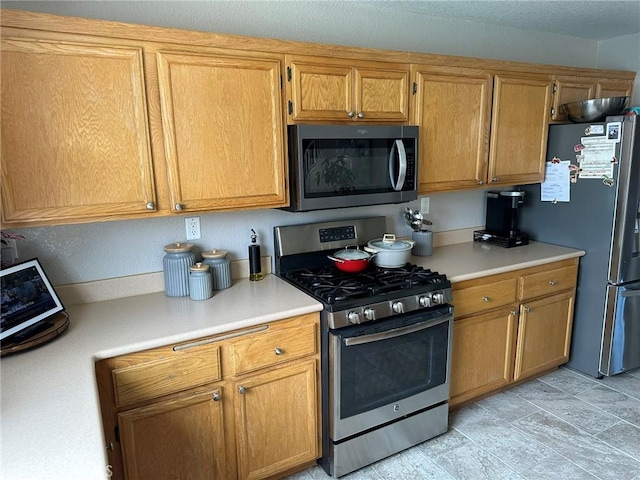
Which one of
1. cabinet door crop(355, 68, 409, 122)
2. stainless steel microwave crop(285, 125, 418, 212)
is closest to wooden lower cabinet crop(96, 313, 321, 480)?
stainless steel microwave crop(285, 125, 418, 212)

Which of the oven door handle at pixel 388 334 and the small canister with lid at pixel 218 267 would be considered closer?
the oven door handle at pixel 388 334

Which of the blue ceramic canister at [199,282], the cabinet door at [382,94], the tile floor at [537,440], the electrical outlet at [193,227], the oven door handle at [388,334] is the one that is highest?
the cabinet door at [382,94]

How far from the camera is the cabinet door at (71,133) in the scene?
1519 millimetres

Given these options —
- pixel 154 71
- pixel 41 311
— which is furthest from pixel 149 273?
pixel 154 71

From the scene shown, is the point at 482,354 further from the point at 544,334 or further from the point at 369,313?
the point at 369,313

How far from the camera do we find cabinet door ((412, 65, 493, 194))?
7.79 ft

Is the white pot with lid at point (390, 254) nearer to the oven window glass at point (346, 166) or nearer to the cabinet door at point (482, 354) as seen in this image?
the oven window glass at point (346, 166)

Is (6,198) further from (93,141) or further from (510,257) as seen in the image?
(510,257)

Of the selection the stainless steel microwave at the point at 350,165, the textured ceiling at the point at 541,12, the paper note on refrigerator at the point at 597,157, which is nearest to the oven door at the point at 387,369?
the stainless steel microwave at the point at 350,165

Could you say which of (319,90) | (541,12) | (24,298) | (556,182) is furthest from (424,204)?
(24,298)

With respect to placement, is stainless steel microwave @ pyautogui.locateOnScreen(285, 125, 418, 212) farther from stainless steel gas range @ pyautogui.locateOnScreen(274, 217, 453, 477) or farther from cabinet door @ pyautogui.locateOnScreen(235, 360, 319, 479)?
cabinet door @ pyautogui.locateOnScreen(235, 360, 319, 479)

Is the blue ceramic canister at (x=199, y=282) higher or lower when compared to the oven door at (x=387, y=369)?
higher

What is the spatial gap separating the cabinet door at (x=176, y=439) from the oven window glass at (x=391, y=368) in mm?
565

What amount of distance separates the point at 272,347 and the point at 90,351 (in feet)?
2.25
